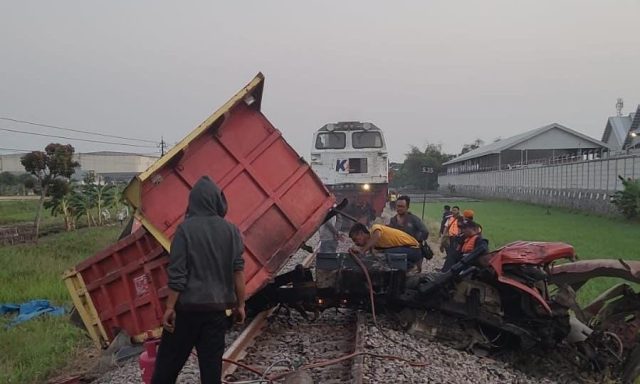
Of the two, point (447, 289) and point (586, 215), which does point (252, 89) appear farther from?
point (586, 215)

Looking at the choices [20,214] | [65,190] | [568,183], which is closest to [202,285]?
[65,190]

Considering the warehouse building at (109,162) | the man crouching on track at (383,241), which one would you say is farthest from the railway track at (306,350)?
the warehouse building at (109,162)

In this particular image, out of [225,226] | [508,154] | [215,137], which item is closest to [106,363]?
[215,137]

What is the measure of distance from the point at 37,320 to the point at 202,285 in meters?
5.59

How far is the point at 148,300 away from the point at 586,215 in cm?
2701

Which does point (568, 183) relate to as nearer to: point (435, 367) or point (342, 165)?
point (342, 165)

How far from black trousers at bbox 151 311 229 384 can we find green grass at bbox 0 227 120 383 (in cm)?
303

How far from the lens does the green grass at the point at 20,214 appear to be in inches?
1137

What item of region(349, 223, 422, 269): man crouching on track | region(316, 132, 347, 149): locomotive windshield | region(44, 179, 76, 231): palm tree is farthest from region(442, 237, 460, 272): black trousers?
region(44, 179, 76, 231): palm tree

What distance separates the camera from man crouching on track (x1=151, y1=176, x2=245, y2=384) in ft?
13.5

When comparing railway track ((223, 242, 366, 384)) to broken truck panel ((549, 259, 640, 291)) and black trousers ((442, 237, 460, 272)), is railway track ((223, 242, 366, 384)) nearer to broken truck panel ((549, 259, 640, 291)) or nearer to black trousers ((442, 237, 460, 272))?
black trousers ((442, 237, 460, 272))

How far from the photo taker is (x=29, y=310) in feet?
29.8

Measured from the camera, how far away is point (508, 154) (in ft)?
207

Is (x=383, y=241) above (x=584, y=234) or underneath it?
above
